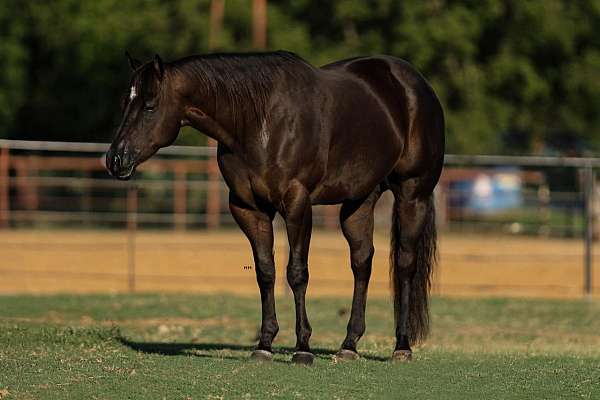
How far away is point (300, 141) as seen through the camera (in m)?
7.45

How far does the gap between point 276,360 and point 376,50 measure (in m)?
28.0

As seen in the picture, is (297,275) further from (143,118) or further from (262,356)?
(143,118)

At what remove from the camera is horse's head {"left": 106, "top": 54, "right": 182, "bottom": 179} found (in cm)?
726

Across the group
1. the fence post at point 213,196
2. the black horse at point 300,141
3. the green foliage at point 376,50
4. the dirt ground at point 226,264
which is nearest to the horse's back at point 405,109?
the black horse at point 300,141

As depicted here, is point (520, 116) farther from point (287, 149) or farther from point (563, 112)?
point (287, 149)

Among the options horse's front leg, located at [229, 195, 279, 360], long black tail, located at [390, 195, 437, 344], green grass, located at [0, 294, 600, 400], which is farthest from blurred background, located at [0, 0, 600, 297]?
horse's front leg, located at [229, 195, 279, 360]

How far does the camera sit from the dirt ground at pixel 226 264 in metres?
Result: 19.1

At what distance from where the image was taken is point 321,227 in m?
29.4

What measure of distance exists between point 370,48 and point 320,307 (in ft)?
68.9

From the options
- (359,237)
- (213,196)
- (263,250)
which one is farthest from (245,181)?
(213,196)

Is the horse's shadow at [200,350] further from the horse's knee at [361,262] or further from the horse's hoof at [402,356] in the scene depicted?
the horse's knee at [361,262]

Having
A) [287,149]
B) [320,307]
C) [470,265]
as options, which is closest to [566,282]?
[470,265]

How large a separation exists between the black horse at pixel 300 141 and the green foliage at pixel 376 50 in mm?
25650

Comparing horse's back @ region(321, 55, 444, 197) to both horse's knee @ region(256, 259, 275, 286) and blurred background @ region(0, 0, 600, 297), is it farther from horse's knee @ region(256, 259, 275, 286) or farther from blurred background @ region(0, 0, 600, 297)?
blurred background @ region(0, 0, 600, 297)
